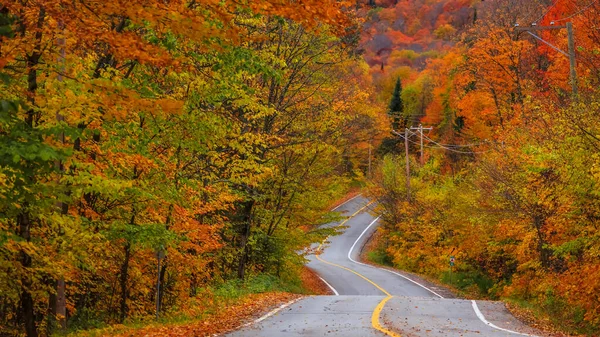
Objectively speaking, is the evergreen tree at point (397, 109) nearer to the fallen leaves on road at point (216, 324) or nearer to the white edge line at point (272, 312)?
the white edge line at point (272, 312)

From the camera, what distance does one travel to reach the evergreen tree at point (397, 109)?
7286 centimetres

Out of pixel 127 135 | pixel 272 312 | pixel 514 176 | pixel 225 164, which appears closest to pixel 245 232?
pixel 225 164

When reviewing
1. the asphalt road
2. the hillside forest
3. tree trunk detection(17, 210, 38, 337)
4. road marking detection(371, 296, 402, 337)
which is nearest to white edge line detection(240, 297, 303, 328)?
the asphalt road

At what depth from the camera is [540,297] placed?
20062mm

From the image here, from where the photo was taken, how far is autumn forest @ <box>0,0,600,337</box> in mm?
8383

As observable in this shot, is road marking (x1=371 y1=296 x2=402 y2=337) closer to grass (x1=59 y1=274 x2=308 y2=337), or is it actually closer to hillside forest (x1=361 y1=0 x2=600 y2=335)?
grass (x1=59 y1=274 x2=308 y2=337)

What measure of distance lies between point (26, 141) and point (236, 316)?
9476 mm

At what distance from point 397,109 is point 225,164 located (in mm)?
59393

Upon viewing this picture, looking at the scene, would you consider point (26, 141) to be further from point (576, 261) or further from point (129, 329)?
point (576, 261)

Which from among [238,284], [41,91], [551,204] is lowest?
[238,284]

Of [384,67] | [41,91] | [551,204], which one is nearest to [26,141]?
[41,91]

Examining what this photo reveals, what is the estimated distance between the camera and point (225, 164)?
17.9m

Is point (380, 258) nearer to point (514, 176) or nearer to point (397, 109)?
point (514, 176)

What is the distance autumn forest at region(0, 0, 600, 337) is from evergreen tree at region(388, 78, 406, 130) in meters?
32.1
